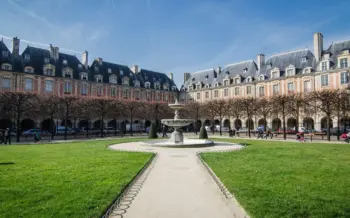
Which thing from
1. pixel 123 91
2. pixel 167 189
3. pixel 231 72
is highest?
pixel 231 72

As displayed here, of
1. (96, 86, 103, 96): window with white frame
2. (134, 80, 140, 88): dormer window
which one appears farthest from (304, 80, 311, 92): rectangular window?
(96, 86, 103, 96): window with white frame

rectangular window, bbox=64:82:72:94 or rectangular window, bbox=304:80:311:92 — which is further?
rectangular window, bbox=64:82:72:94

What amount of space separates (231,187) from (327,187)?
234cm

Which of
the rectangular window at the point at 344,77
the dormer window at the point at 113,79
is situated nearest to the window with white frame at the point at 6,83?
the dormer window at the point at 113,79

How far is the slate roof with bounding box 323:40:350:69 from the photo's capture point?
124 feet

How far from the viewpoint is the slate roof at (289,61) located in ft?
136

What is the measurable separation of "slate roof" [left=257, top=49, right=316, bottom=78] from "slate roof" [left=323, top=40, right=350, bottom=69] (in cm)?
256

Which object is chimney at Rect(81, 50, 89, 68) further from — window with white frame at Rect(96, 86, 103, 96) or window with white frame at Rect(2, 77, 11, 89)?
window with white frame at Rect(2, 77, 11, 89)

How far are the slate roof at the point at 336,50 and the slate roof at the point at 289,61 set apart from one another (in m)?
2.56

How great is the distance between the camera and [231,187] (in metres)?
6.46

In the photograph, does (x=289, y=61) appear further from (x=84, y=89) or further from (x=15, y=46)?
(x=15, y=46)

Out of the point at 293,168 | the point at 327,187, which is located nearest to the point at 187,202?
the point at 327,187

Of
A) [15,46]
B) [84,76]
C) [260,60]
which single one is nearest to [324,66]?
[260,60]

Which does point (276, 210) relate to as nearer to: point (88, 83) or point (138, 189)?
point (138, 189)
